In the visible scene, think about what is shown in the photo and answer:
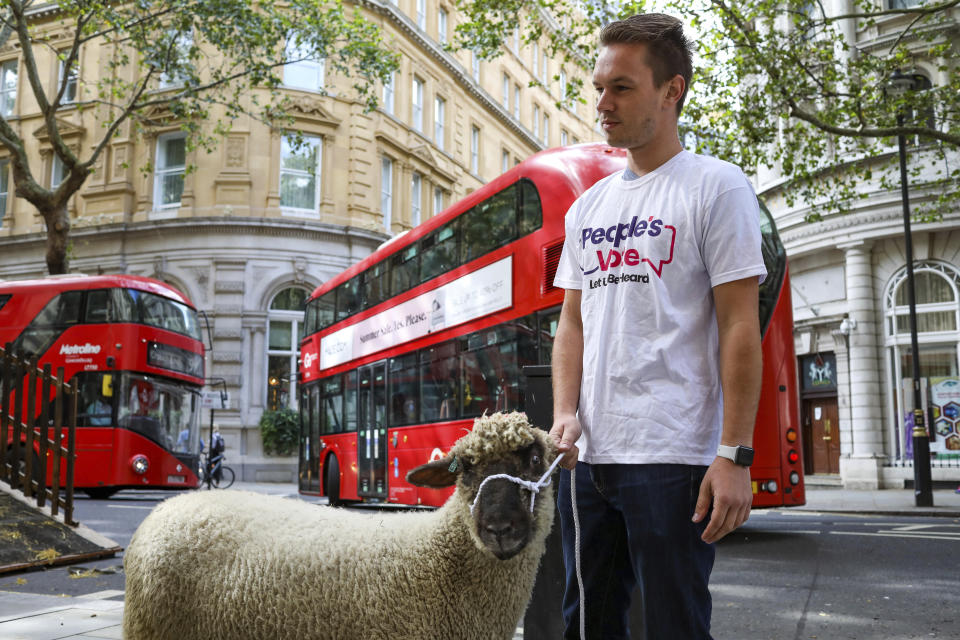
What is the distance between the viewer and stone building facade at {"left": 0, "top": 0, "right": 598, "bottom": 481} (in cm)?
2458

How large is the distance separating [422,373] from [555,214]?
3.42 m

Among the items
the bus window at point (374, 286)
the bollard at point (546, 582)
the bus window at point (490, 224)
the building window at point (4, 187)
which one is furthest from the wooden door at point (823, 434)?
the building window at point (4, 187)

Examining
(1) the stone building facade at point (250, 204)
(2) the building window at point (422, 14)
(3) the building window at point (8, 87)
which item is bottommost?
(1) the stone building facade at point (250, 204)

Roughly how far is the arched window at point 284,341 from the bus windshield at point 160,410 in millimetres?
7458

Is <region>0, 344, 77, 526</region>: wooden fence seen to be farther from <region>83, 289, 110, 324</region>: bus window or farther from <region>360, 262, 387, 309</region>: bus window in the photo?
<region>83, 289, 110, 324</region>: bus window

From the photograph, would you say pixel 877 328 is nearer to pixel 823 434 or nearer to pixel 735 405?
pixel 823 434

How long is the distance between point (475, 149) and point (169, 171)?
13440 millimetres

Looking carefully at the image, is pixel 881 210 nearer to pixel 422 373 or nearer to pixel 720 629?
pixel 422 373

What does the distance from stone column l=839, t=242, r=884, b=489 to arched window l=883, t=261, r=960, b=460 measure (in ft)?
1.10

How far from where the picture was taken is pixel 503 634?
2.49 meters

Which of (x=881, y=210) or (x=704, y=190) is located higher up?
(x=881, y=210)

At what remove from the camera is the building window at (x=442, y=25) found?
107 ft

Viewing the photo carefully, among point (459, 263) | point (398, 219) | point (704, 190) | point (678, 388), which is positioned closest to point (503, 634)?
point (678, 388)

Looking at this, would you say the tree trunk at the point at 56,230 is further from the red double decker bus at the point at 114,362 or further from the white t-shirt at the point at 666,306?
the white t-shirt at the point at 666,306
